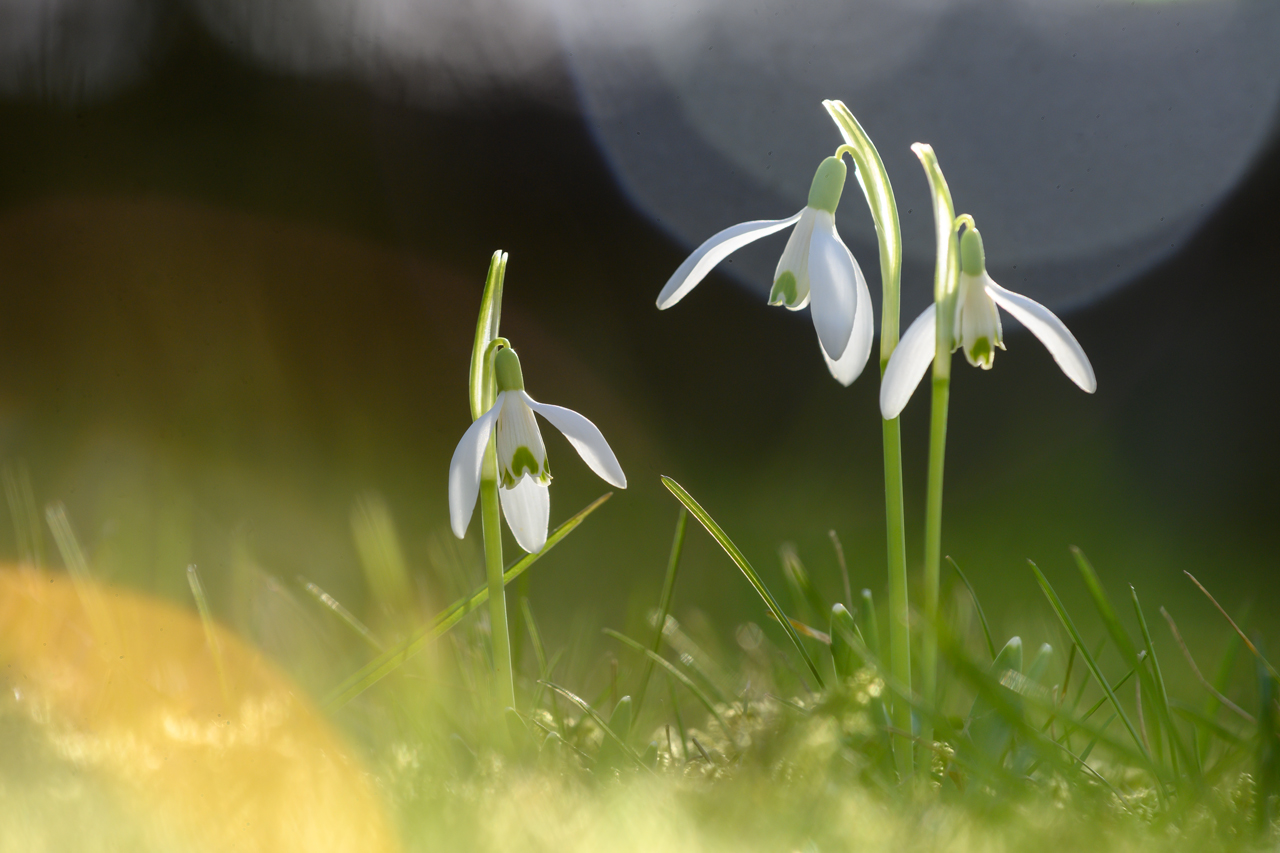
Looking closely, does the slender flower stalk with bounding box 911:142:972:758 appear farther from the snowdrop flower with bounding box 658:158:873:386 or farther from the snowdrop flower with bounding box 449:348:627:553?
the snowdrop flower with bounding box 449:348:627:553

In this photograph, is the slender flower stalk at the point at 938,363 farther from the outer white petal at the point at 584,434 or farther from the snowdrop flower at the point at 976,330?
the outer white petal at the point at 584,434

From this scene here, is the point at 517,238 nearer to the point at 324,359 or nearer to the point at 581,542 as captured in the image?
the point at 324,359

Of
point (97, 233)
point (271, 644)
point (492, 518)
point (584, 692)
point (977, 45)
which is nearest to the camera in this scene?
point (492, 518)

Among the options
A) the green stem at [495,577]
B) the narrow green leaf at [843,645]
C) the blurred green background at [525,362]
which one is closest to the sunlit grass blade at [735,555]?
the narrow green leaf at [843,645]

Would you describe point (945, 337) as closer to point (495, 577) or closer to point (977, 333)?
point (977, 333)

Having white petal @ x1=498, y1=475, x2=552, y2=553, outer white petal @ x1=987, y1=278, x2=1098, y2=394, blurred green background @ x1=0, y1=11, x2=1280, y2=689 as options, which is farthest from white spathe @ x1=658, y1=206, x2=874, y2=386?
blurred green background @ x1=0, y1=11, x2=1280, y2=689

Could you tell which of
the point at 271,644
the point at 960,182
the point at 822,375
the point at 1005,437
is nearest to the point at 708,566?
the point at 822,375

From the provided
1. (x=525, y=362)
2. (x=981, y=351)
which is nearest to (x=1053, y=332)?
(x=981, y=351)
